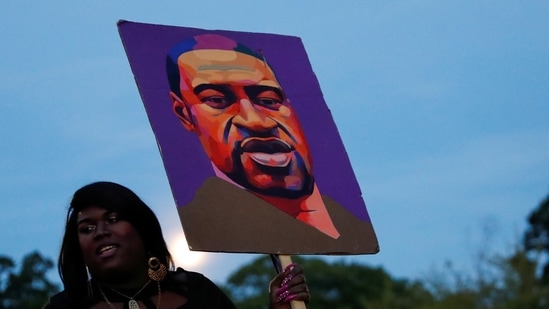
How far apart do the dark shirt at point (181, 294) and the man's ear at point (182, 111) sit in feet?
2.65

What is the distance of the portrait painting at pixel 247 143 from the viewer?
7.03 meters

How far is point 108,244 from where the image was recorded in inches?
253

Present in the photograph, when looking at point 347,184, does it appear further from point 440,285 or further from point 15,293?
point 15,293

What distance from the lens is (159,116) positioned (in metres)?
7.08

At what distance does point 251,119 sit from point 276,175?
1.00ft

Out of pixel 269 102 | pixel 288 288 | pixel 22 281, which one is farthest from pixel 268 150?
pixel 22 281

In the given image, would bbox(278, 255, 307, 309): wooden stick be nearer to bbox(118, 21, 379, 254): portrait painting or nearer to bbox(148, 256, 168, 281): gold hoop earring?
bbox(118, 21, 379, 254): portrait painting

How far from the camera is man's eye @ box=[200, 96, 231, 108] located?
292 inches

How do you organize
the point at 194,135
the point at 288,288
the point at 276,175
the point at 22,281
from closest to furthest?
1. the point at 288,288
2. the point at 194,135
3. the point at 276,175
4. the point at 22,281

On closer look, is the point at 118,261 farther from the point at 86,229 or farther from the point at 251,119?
the point at 251,119

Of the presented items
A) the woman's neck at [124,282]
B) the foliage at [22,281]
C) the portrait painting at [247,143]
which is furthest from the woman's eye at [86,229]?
the foliage at [22,281]

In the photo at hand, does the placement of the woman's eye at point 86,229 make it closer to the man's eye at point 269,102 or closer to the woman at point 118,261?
the woman at point 118,261

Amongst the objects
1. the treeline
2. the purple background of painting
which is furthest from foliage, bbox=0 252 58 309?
the purple background of painting

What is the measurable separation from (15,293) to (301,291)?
133 ft
